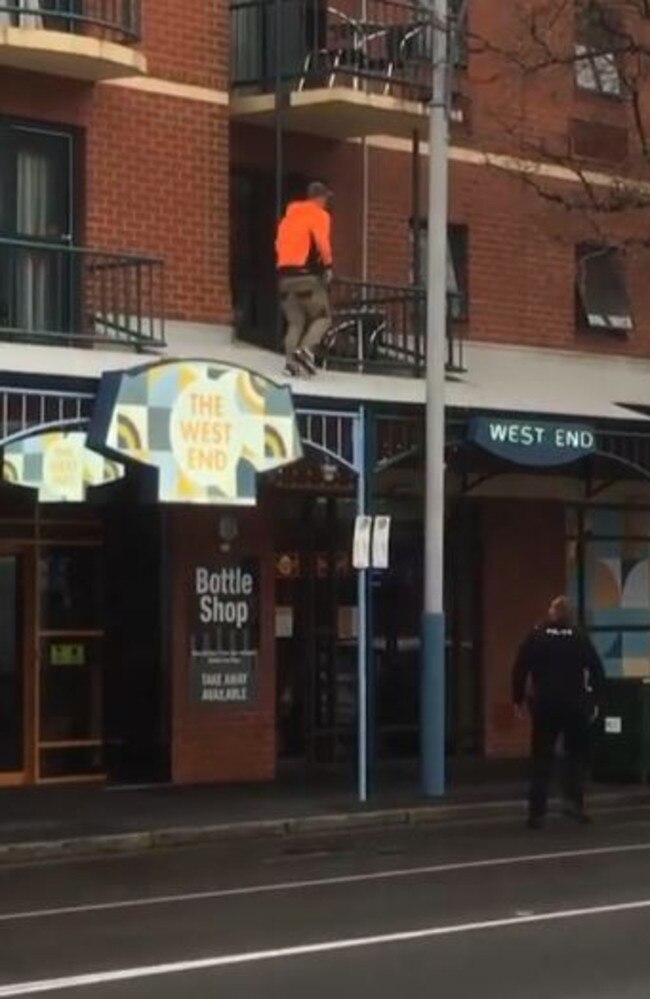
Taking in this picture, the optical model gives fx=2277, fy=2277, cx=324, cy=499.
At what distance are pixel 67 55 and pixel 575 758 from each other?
7495 millimetres

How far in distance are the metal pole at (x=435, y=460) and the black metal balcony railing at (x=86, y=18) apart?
2.82 m

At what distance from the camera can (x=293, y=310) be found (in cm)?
2067

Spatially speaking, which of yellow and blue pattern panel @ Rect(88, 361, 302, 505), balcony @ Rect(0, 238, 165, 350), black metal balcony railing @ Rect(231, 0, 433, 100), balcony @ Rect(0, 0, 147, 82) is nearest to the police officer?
yellow and blue pattern panel @ Rect(88, 361, 302, 505)

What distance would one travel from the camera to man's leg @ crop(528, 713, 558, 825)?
1883 centimetres

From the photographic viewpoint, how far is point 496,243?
82.1ft

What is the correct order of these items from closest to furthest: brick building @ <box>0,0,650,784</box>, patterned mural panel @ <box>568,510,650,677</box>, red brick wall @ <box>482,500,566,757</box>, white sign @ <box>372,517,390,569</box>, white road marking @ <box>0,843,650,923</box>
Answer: white road marking @ <box>0,843,650,923</box> → white sign @ <box>372,517,390,569</box> → brick building @ <box>0,0,650,784</box> → red brick wall @ <box>482,500,566,757</box> → patterned mural panel @ <box>568,510,650,677</box>

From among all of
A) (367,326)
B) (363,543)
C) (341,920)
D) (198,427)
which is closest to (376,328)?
(367,326)

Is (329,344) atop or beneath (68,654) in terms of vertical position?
atop

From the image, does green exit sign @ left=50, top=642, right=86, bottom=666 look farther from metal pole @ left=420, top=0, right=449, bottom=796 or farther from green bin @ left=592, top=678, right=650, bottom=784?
green bin @ left=592, top=678, right=650, bottom=784

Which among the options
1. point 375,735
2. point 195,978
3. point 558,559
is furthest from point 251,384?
point 195,978

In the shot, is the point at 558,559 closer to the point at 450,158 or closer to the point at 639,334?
the point at 639,334

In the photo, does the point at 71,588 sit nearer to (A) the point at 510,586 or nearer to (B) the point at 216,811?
(B) the point at 216,811

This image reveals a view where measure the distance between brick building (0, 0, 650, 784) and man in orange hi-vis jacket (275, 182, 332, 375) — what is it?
0.46 meters

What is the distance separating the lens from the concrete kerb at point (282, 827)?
1706cm
